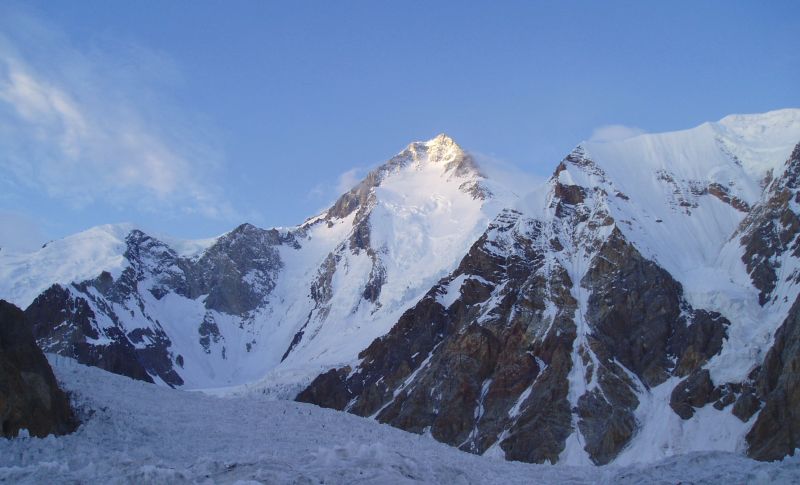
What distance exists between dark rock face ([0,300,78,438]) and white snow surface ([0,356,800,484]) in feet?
2.78

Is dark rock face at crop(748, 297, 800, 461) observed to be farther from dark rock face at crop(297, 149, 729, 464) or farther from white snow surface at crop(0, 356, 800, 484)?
white snow surface at crop(0, 356, 800, 484)

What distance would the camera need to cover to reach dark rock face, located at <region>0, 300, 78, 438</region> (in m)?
28.6

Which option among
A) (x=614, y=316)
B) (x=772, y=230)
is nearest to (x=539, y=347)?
(x=614, y=316)

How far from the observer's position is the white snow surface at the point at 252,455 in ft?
76.6

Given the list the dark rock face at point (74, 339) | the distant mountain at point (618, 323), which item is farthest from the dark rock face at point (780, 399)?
the dark rock face at point (74, 339)

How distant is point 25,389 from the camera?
98.4ft

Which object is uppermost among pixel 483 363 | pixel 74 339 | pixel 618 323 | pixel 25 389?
pixel 74 339

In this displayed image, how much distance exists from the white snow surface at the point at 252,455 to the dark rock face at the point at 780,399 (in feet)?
157

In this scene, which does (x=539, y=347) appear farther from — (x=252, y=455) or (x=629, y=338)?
(x=252, y=455)

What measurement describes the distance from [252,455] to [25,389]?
9701mm

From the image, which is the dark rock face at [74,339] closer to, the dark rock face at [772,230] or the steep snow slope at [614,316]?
the steep snow slope at [614,316]

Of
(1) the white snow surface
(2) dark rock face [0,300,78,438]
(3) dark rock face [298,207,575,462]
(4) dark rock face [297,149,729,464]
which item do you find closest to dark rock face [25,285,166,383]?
(4) dark rock face [297,149,729,464]

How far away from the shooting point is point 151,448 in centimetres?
2997

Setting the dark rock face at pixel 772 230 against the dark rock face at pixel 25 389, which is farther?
the dark rock face at pixel 772 230
